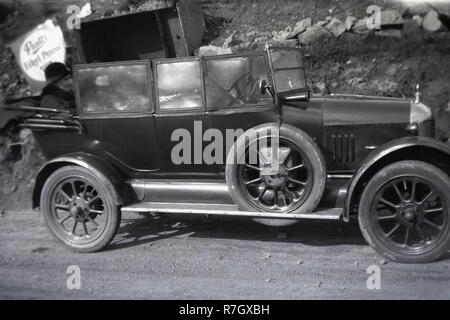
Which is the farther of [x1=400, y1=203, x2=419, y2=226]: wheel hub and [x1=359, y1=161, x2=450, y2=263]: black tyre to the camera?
[x1=400, y1=203, x2=419, y2=226]: wheel hub

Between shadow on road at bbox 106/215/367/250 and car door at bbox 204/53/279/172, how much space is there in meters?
1.17

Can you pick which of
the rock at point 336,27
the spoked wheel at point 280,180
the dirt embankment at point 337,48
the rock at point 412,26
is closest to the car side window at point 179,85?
the spoked wheel at point 280,180

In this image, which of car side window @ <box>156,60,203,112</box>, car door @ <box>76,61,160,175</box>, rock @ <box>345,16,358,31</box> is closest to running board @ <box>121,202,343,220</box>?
car door @ <box>76,61,160,175</box>

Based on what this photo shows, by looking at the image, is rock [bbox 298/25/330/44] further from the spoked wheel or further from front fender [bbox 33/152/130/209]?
front fender [bbox 33/152/130/209]

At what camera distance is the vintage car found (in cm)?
409

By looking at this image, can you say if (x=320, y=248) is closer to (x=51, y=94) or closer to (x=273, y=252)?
(x=273, y=252)

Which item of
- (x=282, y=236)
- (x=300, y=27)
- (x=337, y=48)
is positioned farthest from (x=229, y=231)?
(x=300, y=27)

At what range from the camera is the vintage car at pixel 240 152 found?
4.09m

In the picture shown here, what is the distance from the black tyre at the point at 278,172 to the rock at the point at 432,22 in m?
4.61

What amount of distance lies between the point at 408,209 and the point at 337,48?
423 centimetres

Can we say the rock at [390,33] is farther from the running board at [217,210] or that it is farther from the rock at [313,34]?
the running board at [217,210]

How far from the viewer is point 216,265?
427cm

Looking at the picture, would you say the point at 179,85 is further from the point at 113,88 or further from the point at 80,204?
the point at 80,204

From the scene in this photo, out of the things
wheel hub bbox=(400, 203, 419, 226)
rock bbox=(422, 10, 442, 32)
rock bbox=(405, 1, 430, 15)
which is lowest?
wheel hub bbox=(400, 203, 419, 226)
